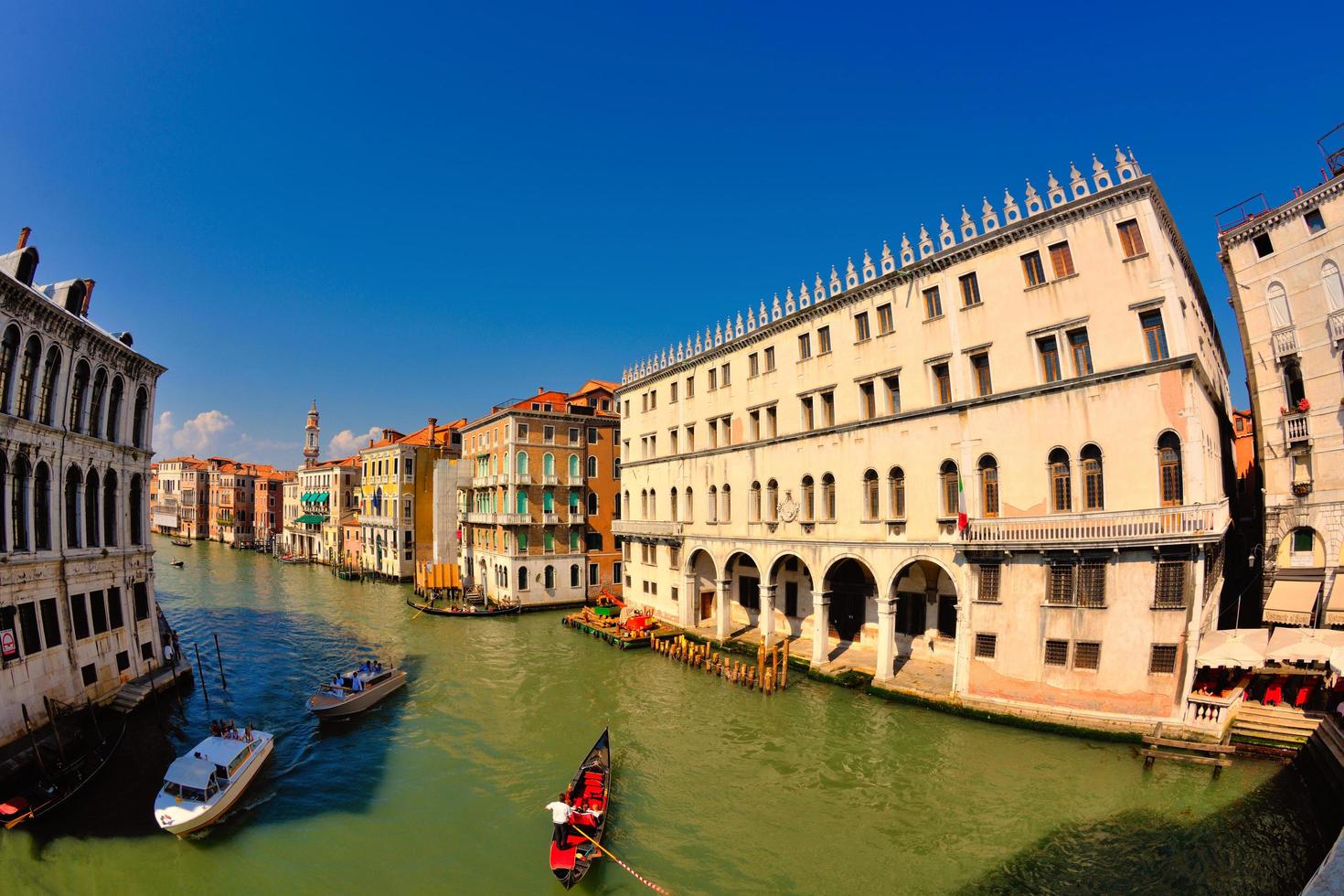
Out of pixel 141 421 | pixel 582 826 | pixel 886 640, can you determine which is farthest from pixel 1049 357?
pixel 141 421

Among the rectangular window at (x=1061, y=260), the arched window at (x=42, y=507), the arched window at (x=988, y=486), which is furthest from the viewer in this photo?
the arched window at (x=988, y=486)

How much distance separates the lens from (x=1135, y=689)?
17625mm

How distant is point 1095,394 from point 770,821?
47.9 ft

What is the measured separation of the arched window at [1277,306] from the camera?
22.8 meters

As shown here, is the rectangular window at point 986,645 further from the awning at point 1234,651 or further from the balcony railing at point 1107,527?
the awning at point 1234,651

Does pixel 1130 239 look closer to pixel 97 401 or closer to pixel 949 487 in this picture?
pixel 949 487

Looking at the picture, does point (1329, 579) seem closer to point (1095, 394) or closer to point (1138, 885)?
point (1095, 394)

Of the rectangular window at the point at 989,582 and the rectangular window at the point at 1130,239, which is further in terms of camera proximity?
the rectangular window at the point at 989,582

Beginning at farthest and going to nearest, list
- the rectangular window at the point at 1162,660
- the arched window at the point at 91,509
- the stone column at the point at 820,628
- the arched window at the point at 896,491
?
the stone column at the point at 820,628 < the arched window at the point at 896,491 < the arched window at the point at 91,509 < the rectangular window at the point at 1162,660

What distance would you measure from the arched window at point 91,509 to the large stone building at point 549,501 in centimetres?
2212

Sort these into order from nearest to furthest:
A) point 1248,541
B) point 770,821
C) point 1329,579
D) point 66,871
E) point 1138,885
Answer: point 1138,885 → point 66,871 → point 770,821 → point 1329,579 → point 1248,541

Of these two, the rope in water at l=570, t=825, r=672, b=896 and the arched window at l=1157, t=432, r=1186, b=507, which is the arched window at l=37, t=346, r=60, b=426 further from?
the arched window at l=1157, t=432, r=1186, b=507

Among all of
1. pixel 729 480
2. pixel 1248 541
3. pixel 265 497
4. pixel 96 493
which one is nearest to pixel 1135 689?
pixel 729 480

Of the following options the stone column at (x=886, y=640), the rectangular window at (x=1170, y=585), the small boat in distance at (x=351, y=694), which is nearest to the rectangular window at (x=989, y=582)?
the stone column at (x=886, y=640)
